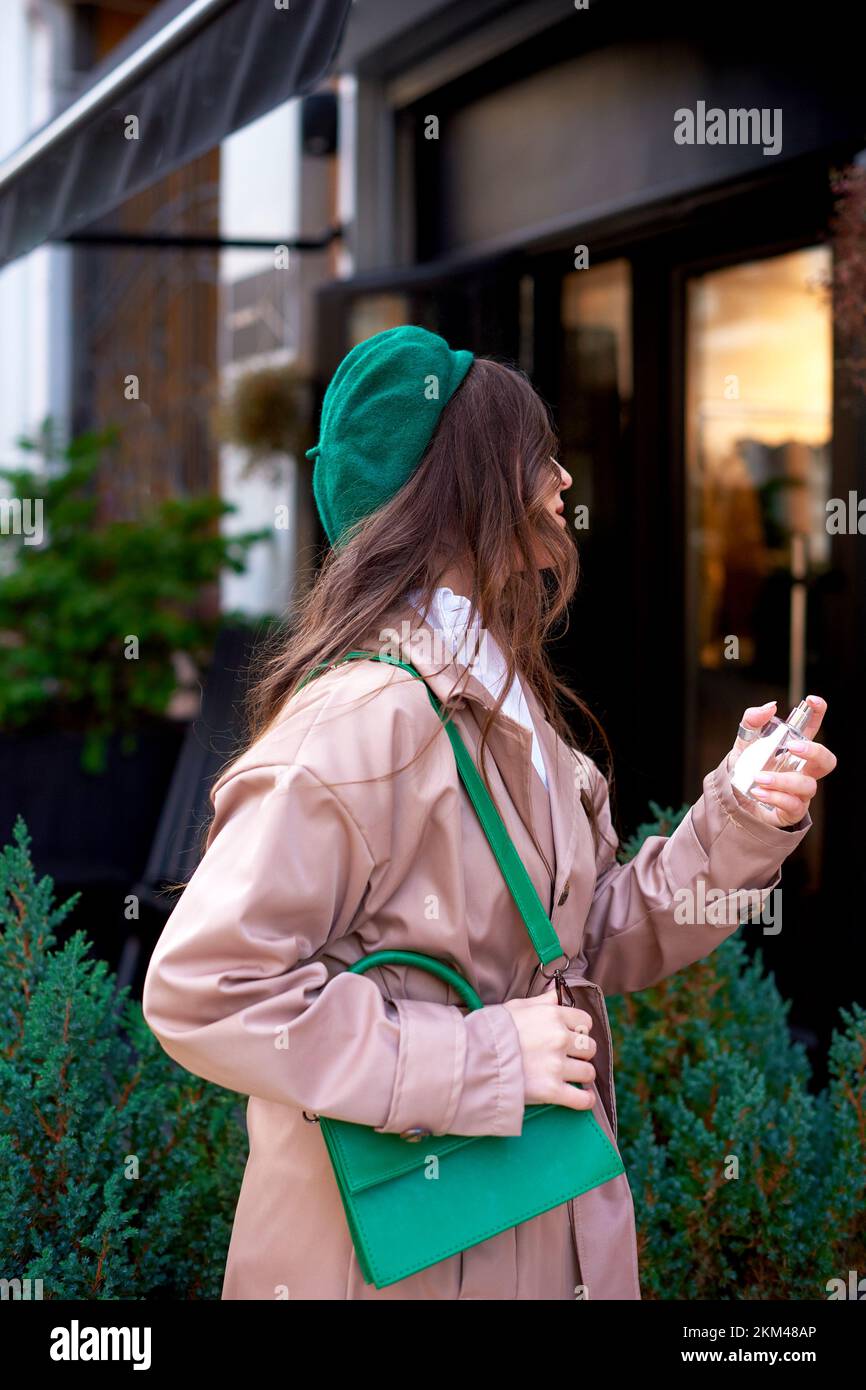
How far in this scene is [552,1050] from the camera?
149cm

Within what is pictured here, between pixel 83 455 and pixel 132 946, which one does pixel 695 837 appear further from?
pixel 83 455

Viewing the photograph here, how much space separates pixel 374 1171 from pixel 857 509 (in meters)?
2.89

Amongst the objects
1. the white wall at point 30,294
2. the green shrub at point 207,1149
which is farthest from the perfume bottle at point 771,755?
the white wall at point 30,294

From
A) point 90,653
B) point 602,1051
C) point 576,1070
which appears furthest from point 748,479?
point 576,1070

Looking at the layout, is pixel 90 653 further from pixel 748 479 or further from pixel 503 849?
pixel 503 849

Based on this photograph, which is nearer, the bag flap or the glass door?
the bag flap


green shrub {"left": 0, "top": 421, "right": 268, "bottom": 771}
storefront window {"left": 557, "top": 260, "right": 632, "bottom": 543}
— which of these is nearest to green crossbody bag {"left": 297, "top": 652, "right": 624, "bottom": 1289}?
storefront window {"left": 557, "top": 260, "right": 632, "bottom": 543}

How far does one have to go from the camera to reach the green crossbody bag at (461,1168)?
145cm

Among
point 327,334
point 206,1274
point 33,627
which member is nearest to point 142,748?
point 33,627

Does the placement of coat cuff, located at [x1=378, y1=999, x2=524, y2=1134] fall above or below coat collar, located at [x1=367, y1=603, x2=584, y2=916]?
below

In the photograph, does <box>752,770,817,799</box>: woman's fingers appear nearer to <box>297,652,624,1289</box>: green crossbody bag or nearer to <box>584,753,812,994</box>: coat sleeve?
<box>584,753,812,994</box>: coat sleeve

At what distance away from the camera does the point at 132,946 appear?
14.8 ft

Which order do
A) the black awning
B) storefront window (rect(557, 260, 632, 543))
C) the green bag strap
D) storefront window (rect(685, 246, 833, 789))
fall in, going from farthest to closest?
storefront window (rect(557, 260, 632, 543)), storefront window (rect(685, 246, 833, 789)), the black awning, the green bag strap

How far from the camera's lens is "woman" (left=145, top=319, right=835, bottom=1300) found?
55.8 inches
